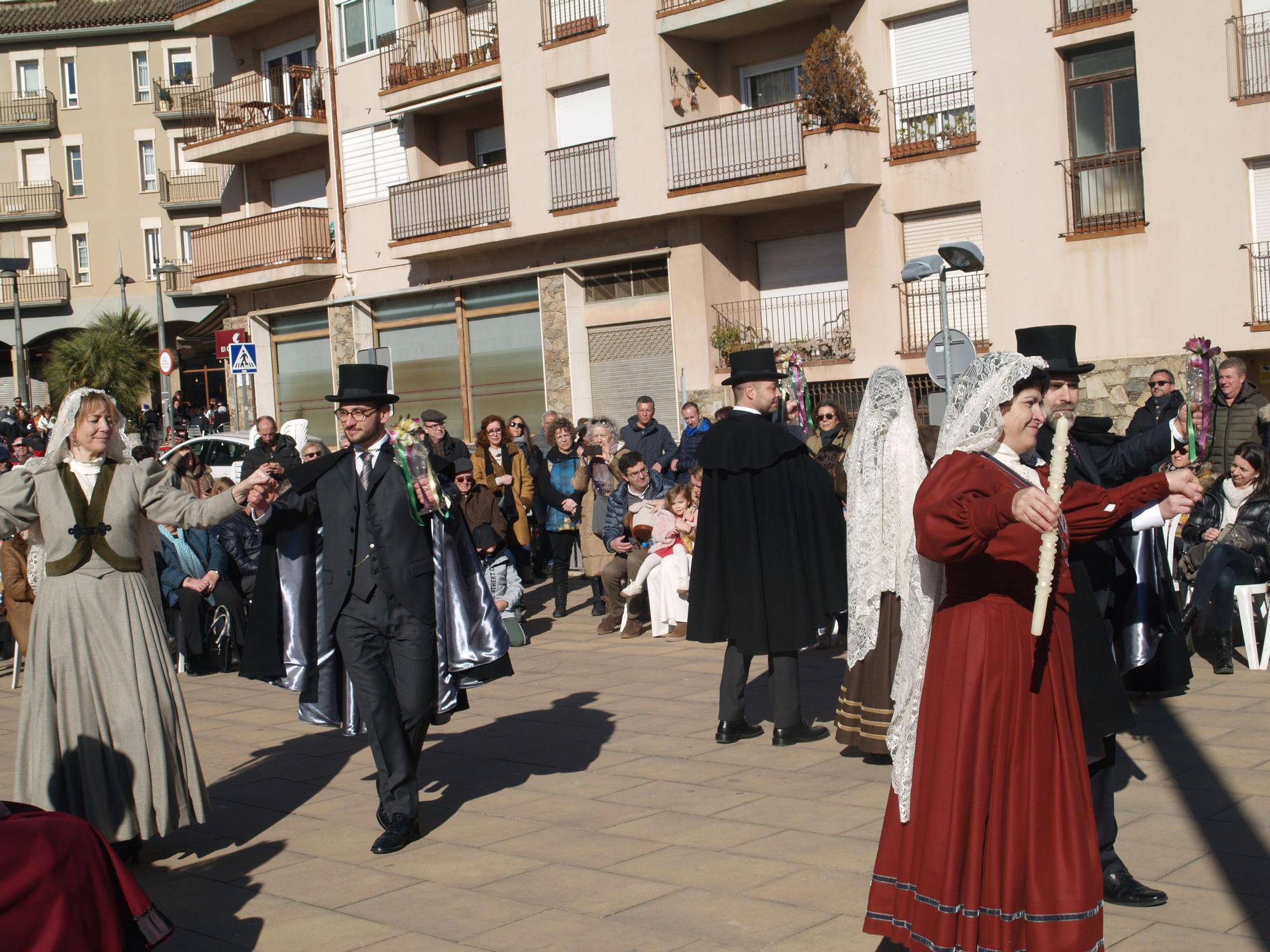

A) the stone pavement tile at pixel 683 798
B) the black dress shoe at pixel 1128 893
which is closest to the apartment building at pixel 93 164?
the stone pavement tile at pixel 683 798

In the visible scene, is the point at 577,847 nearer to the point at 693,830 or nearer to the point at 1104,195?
the point at 693,830

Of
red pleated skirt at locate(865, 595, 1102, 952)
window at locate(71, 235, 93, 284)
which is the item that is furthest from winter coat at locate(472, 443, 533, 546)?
window at locate(71, 235, 93, 284)

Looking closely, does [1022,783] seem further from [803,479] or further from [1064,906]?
[803,479]

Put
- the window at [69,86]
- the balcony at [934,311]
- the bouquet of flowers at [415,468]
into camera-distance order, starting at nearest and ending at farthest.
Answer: the bouquet of flowers at [415,468]
the balcony at [934,311]
the window at [69,86]

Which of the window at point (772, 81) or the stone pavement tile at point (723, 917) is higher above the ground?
the window at point (772, 81)

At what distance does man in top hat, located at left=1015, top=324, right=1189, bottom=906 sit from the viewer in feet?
16.5

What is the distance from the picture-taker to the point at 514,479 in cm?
1599

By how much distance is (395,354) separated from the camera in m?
31.5

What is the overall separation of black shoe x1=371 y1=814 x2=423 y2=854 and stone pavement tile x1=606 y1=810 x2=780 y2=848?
956mm

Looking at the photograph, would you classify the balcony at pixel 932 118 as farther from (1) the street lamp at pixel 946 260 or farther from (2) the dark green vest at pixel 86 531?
(2) the dark green vest at pixel 86 531

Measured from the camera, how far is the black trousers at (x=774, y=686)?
338 inches

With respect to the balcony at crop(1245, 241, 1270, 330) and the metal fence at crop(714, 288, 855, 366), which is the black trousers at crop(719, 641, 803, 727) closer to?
the balcony at crop(1245, 241, 1270, 330)

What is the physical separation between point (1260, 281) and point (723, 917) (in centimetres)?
1727

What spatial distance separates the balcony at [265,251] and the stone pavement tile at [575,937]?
2785 cm
